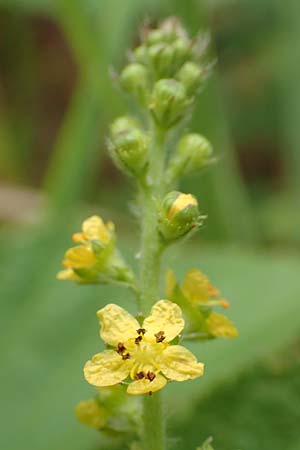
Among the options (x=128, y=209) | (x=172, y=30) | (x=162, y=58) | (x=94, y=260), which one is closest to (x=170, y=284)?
(x=94, y=260)

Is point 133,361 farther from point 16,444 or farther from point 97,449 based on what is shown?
point 16,444

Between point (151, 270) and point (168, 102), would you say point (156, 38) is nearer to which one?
point (168, 102)

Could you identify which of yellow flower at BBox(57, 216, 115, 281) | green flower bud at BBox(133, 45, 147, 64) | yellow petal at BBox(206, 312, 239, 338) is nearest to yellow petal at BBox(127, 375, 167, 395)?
yellow petal at BBox(206, 312, 239, 338)

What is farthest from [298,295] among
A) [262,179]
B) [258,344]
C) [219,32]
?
[219,32]

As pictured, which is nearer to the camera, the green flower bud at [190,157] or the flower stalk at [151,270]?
the flower stalk at [151,270]

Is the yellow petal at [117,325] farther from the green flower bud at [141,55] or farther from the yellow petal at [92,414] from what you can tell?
the green flower bud at [141,55]

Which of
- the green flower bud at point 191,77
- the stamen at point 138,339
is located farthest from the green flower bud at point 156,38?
the stamen at point 138,339
